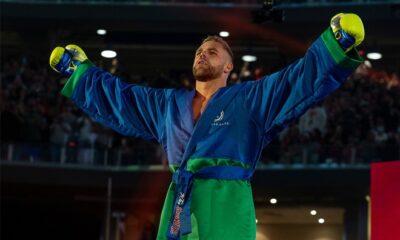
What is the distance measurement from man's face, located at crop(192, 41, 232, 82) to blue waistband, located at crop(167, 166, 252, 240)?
0.40 metres

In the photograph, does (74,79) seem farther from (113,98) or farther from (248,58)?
(248,58)

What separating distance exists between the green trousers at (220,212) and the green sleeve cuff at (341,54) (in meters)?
0.66

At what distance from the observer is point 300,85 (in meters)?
3.54

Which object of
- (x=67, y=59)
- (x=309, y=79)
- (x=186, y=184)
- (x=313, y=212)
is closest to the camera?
(x=309, y=79)

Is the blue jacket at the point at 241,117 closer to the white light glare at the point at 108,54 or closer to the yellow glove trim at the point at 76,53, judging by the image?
the yellow glove trim at the point at 76,53

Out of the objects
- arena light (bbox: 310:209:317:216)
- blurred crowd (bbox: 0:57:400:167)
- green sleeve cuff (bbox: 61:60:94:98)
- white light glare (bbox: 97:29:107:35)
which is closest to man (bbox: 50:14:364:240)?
green sleeve cuff (bbox: 61:60:94:98)

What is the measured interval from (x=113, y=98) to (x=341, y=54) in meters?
1.17

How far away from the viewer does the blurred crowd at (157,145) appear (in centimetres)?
1479

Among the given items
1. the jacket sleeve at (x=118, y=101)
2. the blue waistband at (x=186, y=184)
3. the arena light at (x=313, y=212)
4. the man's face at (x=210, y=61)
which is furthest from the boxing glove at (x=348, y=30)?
the arena light at (x=313, y=212)

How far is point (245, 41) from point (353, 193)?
442cm

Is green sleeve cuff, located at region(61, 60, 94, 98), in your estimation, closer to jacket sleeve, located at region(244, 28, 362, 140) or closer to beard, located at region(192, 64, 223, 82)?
beard, located at region(192, 64, 223, 82)

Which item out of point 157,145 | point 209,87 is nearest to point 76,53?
point 209,87

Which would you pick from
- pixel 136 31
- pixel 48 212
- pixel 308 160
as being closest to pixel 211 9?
pixel 136 31

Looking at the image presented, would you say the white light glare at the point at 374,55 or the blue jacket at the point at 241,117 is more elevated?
the white light glare at the point at 374,55
